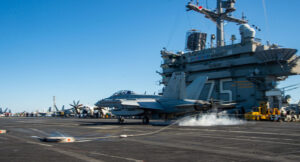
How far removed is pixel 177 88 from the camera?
2766 centimetres

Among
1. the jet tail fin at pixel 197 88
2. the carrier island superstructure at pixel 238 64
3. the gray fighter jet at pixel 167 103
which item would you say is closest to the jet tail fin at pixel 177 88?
the gray fighter jet at pixel 167 103

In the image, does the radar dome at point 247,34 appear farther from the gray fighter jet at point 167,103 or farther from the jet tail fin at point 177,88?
the jet tail fin at point 177,88

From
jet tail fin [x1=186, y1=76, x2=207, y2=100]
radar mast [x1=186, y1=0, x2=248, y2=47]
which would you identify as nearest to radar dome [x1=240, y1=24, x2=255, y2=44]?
radar mast [x1=186, y1=0, x2=248, y2=47]

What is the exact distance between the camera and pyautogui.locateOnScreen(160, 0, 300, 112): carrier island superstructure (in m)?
43.1

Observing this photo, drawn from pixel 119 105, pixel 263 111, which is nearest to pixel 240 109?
pixel 263 111

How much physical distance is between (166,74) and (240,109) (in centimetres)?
2152

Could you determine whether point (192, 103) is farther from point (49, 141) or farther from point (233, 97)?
point (233, 97)

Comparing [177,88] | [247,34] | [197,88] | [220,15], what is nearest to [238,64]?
[247,34]

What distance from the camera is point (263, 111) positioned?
127 feet

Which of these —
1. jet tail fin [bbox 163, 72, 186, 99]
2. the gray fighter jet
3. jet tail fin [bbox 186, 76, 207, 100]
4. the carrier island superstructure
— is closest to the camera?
the gray fighter jet

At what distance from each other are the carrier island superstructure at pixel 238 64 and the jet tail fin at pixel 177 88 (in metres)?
22.0

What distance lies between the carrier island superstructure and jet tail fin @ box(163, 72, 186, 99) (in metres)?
22.0

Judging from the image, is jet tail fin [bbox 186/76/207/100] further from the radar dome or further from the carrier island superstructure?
the radar dome

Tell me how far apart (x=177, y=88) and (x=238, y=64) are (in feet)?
79.8
